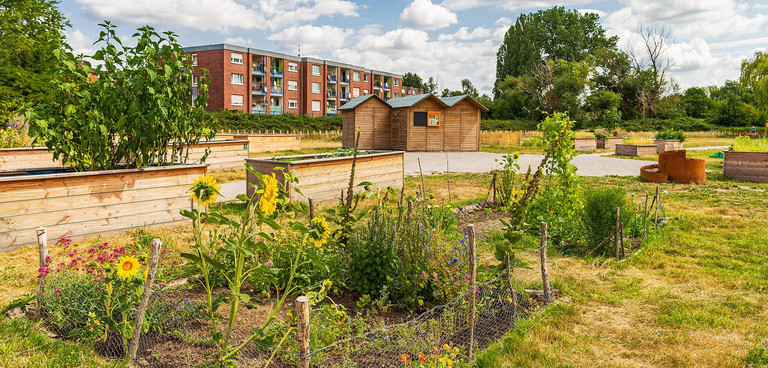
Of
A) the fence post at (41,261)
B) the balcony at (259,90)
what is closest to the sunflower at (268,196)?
the fence post at (41,261)

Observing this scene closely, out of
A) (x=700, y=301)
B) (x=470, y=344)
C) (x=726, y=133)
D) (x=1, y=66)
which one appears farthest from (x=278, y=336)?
(x=726, y=133)

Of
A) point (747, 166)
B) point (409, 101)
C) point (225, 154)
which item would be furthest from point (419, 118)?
point (747, 166)

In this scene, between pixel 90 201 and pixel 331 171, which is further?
pixel 331 171

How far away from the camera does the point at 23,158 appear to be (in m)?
10.1

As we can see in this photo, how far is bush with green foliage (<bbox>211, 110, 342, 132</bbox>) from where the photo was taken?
35.0m

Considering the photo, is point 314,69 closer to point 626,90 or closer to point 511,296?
point 626,90

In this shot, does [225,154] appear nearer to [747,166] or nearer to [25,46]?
[747,166]

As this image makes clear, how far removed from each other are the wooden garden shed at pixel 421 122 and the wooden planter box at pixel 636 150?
23.5 feet

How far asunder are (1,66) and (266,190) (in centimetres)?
2957

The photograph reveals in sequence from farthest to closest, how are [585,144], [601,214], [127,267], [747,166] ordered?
[585,144] → [747,166] → [601,214] → [127,267]

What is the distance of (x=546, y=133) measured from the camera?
6922 mm

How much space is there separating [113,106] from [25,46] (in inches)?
1145

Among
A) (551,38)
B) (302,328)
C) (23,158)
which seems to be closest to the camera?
(302,328)

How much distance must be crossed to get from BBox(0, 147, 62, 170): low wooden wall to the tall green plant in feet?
15.4
